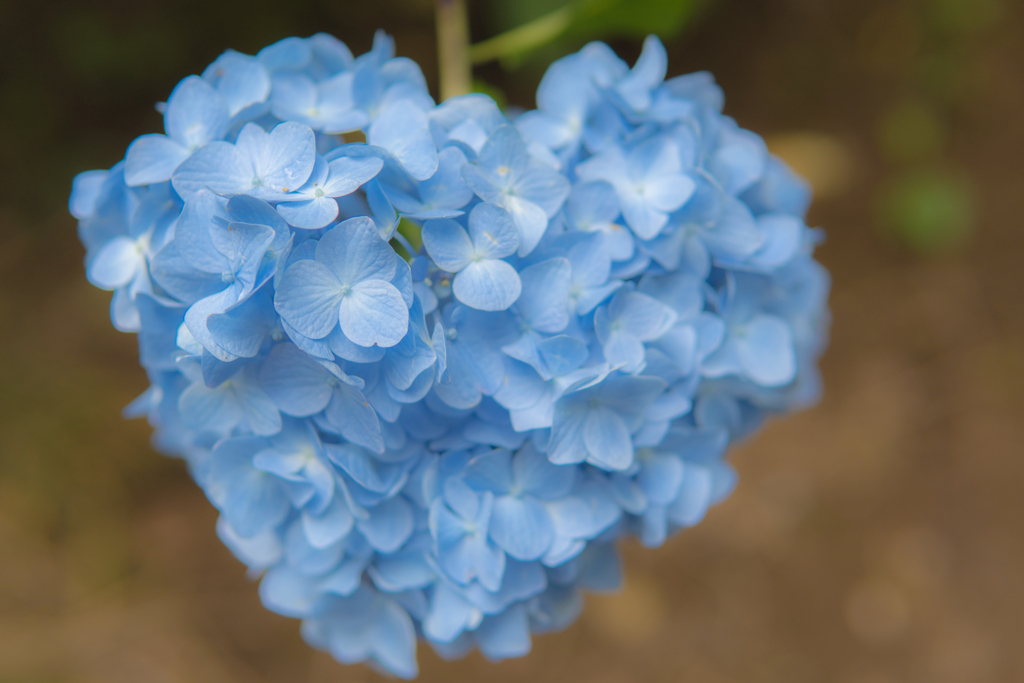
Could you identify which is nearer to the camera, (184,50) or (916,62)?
(184,50)

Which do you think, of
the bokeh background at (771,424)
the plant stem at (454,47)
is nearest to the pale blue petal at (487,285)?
the plant stem at (454,47)

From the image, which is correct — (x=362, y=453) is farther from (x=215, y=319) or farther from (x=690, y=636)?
(x=690, y=636)

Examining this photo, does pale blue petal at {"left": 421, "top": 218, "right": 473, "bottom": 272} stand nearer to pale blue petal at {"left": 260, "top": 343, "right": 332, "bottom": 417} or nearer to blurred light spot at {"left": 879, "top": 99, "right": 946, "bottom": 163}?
pale blue petal at {"left": 260, "top": 343, "right": 332, "bottom": 417}

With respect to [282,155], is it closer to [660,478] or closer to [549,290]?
[549,290]

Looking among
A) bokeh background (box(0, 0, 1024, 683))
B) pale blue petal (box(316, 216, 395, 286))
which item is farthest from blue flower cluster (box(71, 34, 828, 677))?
bokeh background (box(0, 0, 1024, 683))

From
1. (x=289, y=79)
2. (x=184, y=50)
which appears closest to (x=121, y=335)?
(x=184, y=50)

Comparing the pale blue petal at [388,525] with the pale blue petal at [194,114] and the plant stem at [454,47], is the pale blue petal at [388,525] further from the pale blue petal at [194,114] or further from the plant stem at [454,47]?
the plant stem at [454,47]

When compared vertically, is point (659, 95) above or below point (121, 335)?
above

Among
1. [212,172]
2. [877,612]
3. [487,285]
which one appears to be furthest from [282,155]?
[877,612]
